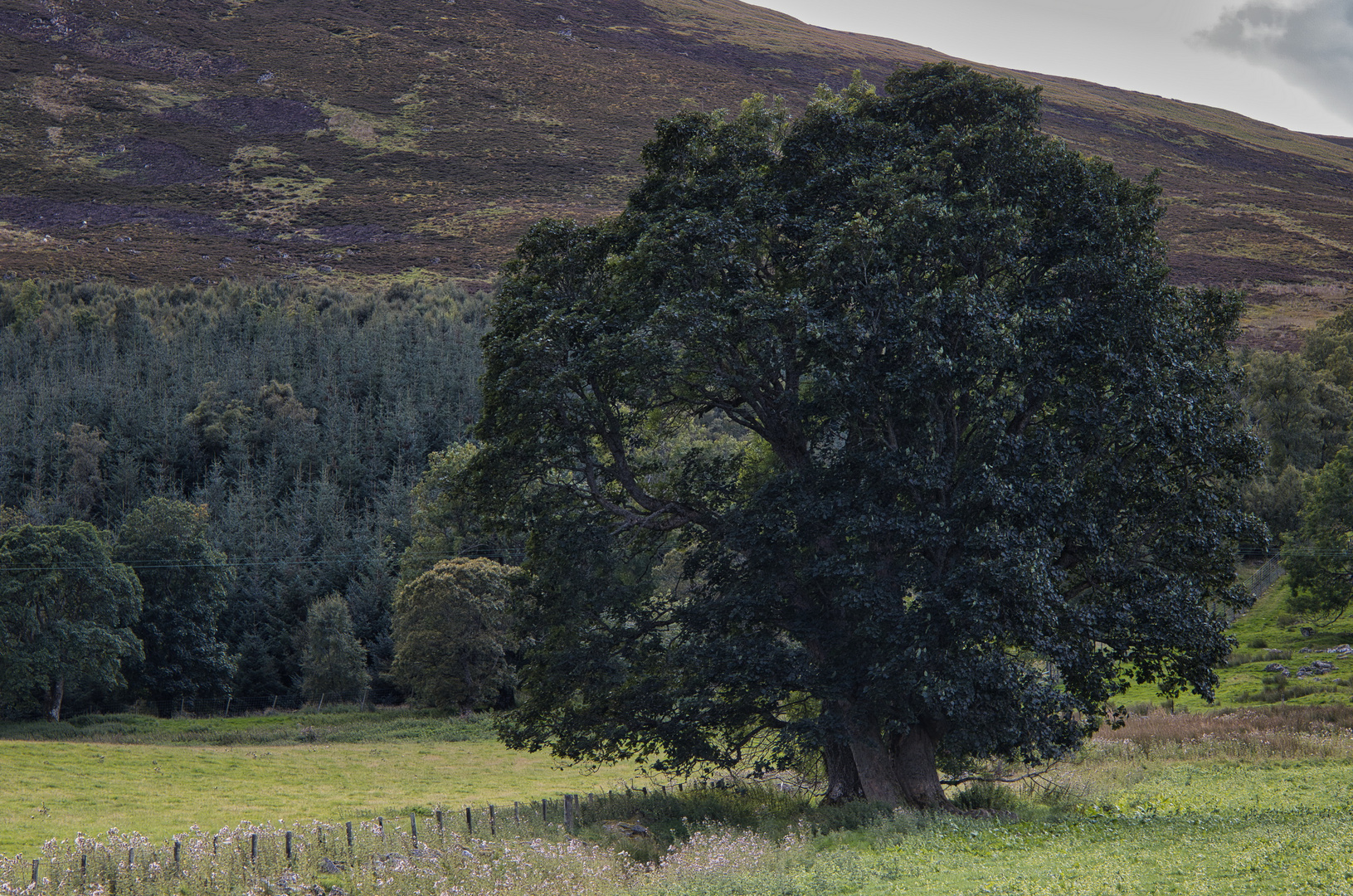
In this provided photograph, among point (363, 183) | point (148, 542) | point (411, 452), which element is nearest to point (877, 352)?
point (148, 542)

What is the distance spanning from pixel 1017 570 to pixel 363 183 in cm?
18736

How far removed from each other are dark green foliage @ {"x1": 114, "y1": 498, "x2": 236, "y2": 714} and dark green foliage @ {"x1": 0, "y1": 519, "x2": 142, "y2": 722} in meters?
4.74

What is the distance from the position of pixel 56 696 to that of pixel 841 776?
55.0 meters

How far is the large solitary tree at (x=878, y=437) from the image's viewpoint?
19.7 m

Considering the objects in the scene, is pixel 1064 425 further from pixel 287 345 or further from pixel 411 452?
pixel 287 345

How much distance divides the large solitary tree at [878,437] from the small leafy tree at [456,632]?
1368 inches

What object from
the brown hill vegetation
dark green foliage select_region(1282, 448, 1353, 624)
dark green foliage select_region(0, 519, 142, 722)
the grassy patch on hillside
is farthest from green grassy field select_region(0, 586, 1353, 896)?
the brown hill vegetation

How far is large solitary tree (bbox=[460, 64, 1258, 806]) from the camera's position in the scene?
19719mm

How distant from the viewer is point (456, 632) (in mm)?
57875

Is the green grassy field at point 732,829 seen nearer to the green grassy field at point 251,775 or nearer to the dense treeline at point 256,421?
the green grassy field at point 251,775

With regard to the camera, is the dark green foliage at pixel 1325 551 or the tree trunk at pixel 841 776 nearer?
the tree trunk at pixel 841 776

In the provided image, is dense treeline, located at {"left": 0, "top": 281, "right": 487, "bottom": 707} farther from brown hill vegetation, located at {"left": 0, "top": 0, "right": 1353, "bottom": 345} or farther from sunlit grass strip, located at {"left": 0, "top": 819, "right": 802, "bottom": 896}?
sunlit grass strip, located at {"left": 0, "top": 819, "right": 802, "bottom": 896}

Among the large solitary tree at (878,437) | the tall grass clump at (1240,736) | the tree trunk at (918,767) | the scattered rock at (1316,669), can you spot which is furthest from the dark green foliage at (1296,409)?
the tree trunk at (918,767)

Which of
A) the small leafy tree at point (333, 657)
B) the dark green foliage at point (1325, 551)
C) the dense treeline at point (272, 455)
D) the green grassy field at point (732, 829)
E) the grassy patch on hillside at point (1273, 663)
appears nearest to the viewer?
the green grassy field at point (732, 829)
